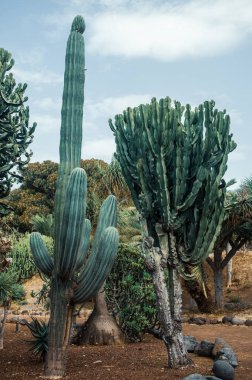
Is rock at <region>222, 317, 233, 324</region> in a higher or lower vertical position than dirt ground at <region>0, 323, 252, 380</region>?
higher

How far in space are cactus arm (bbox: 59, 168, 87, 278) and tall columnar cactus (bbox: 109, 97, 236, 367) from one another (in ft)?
4.66

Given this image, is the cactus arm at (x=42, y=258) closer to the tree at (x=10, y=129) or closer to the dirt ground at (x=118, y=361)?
the dirt ground at (x=118, y=361)

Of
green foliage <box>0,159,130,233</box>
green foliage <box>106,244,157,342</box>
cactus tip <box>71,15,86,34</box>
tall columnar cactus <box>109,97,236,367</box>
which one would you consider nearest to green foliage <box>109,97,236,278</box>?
→ tall columnar cactus <box>109,97,236,367</box>

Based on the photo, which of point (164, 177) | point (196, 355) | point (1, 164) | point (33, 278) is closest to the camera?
point (164, 177)

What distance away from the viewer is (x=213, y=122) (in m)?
7.51

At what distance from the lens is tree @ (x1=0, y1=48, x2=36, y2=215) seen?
14426 mm

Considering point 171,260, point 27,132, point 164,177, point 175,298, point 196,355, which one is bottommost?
point 196,355

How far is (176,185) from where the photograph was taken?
Answer: 741 centimetres

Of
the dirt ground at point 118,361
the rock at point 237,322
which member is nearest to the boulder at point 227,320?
the rock at point 237,322

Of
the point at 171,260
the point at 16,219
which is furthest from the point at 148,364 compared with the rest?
the point at 16,219

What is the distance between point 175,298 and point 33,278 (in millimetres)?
15890

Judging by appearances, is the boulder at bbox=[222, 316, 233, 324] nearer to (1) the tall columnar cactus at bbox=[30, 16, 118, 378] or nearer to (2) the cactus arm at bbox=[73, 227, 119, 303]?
(1) the tall columnar cactus at bbox=[30, 16, 118, 378]

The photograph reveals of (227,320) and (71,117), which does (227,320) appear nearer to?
(227,320)

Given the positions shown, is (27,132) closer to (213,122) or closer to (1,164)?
(1,164)
